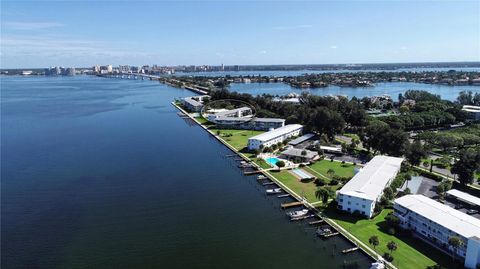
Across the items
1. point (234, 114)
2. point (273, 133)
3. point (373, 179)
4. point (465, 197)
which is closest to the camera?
point (465, 197)

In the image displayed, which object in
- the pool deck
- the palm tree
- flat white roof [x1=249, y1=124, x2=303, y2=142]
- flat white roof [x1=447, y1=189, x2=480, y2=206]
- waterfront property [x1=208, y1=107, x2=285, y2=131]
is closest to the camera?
the pool deck

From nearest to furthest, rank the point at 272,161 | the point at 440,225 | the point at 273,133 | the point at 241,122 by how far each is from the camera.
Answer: the point at 440,225 < the point at 272,161 < the point at 273,133 < the point at 241,122

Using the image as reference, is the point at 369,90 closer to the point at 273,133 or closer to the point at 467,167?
the point at 273,133

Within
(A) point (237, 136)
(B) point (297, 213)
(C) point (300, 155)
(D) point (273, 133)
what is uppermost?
(D) point (273, 133)

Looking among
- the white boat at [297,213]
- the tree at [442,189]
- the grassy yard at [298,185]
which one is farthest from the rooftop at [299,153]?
the tree at [442,189]

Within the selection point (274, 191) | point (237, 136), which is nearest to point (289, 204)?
point (274, 191)

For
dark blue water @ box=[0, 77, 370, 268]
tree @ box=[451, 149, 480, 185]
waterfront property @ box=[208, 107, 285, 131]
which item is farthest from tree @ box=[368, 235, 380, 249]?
waterfront property @ box=[208, 107, 285, 131]

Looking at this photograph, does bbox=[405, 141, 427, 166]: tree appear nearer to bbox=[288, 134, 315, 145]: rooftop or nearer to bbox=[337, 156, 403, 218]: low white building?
bbox=[337, 156, 403, 218]: low white building
